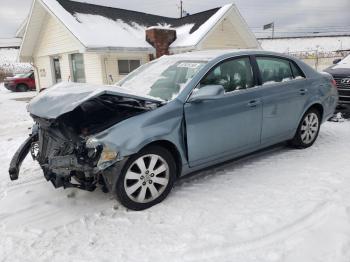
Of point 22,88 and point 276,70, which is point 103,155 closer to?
point 276,70

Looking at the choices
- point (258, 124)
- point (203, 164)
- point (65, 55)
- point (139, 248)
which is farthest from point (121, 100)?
point (65, 55)

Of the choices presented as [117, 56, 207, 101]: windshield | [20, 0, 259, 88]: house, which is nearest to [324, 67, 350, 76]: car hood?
[117, 56, 207, 101]: windshield

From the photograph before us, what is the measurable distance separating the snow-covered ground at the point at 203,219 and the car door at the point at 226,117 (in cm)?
46

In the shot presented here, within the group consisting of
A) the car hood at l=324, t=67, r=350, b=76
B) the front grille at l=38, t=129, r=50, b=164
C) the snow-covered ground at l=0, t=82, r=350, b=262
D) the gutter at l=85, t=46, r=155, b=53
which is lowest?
the snow-covered ground at l=0, t=82, r=350, b=262

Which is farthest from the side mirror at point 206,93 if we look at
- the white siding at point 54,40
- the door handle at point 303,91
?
the white siding at point 54,40

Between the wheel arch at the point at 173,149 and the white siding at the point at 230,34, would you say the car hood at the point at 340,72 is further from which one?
the white siding at the point at 230,34

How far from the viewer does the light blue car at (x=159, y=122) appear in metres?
3.26

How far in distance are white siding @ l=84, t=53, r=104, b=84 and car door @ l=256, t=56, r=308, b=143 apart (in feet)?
34.6

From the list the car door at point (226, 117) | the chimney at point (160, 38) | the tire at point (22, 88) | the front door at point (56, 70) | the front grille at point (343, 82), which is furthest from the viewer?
the tire at point (22, 88)

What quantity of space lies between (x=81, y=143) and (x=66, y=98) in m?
0.54

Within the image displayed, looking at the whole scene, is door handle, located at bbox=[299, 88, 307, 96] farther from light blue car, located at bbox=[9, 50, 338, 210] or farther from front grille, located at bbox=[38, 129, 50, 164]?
front grille, located at bbox=[38, 129, 50, 164]

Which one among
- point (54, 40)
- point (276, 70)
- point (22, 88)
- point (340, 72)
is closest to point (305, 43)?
point (22, 88)

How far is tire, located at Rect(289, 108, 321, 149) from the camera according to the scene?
17.1 feet

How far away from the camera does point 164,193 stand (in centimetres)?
364
